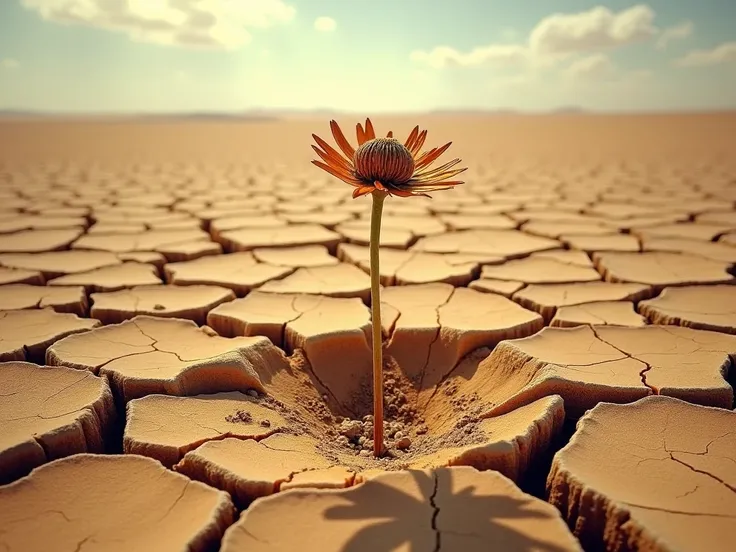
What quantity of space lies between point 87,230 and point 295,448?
3.11m

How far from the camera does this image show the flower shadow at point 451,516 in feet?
3.27

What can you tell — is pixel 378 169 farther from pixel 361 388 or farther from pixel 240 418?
pixel 361 388

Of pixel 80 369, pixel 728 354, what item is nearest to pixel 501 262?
pixel 728 354

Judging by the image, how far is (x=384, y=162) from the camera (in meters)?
1.15

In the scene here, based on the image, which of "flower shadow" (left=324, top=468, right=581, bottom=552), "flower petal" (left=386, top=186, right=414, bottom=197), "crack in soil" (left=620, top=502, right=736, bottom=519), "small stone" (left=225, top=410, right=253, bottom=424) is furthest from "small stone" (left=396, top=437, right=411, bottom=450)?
"flower petal" (left=386, top=186, right=414, bottom=197)

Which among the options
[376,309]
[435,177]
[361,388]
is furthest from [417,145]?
[361,388]

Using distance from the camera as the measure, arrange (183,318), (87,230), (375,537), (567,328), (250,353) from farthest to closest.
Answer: (87,230) → (183,318) → (567,328) → (250,353) → (375,537)

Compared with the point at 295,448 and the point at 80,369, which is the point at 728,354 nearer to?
the point at 295,448

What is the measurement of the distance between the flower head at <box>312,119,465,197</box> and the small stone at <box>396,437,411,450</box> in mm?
649

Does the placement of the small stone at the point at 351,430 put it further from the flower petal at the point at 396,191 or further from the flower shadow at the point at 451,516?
the flower petal at the point at 396,191

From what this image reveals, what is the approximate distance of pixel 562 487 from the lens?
3.84 ft

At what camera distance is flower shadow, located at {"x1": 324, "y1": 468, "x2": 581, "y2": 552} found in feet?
3.27

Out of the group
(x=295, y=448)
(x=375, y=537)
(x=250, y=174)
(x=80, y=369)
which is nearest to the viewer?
(x=375, y=537)

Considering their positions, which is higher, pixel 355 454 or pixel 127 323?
pixel 127 323
